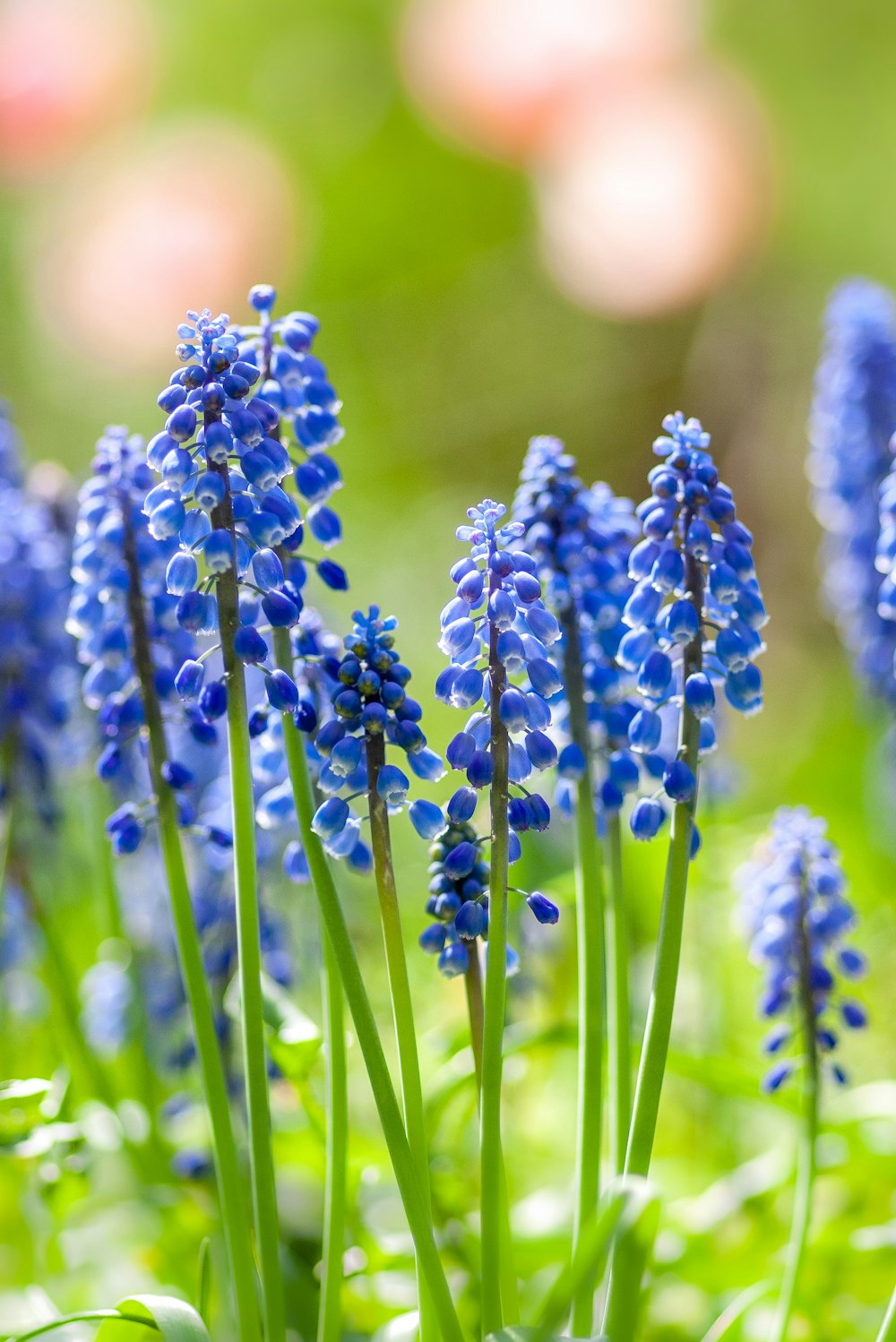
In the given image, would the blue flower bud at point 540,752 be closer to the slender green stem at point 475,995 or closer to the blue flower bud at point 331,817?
the blue flower bud at point 331,817

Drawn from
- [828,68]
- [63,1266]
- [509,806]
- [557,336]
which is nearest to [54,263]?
[557,336]

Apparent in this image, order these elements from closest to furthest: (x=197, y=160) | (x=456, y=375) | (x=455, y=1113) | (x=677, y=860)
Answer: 1. (x=677, y=860)
2. (x=455, y=1113)
3. (x=197, y=160)
4. (x=456, y=375)

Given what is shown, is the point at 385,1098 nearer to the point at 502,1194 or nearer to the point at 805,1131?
the point at 502,1194

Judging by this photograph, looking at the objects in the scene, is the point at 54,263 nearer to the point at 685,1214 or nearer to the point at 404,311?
the point at 404,311

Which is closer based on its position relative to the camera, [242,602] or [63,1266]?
[242,602]

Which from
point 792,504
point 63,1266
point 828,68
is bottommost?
point 63,1266

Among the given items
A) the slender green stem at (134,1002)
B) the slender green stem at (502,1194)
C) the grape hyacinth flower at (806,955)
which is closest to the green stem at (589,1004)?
the slender green stem at (502,1194)

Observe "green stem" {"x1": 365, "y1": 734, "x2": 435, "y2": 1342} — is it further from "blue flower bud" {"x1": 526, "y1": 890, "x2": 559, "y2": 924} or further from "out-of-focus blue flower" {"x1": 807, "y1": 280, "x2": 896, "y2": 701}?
"out-of-focus blue flower" {"x1": 807, "y1": 280, "x2": 896, "y2": 701}
